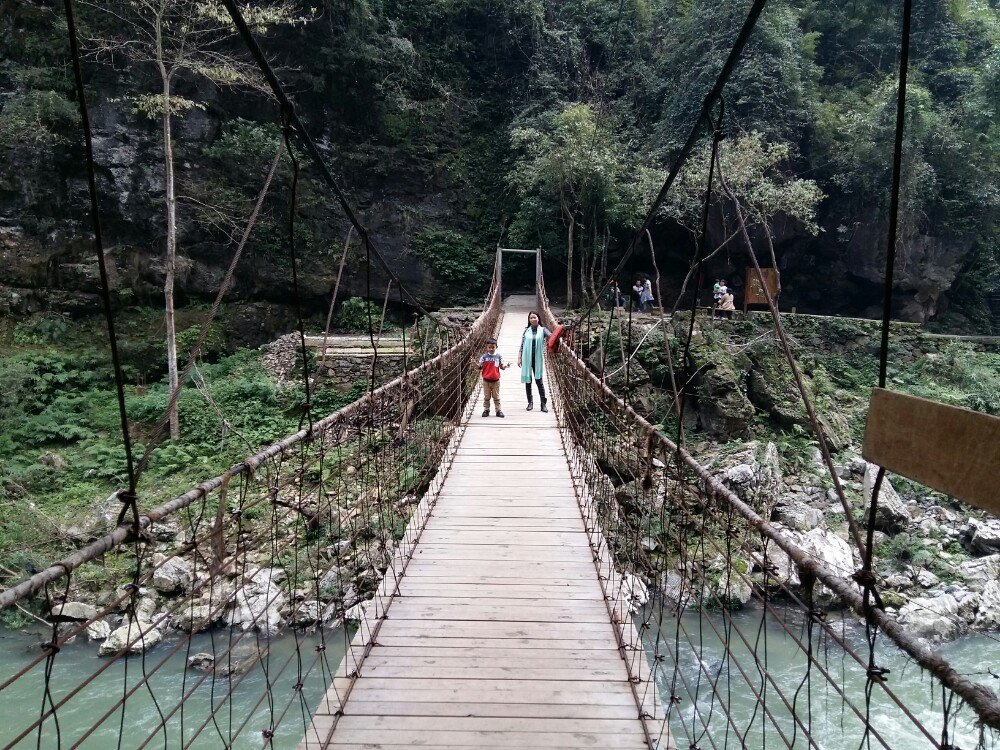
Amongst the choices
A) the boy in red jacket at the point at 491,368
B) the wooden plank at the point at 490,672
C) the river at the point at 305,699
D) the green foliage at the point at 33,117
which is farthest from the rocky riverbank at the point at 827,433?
the green foliage at the point at 33,117

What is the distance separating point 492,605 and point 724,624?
2.65 ft

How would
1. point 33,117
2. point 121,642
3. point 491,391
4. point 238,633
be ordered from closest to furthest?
point 121,642
point 238,633
point 491,391
point 33,117

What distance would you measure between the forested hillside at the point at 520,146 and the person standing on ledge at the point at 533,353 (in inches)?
191

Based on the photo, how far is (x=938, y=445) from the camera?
A: 0.74 m

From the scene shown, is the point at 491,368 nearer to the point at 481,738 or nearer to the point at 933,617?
the point at 481,738

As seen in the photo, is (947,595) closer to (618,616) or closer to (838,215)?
(618,616)

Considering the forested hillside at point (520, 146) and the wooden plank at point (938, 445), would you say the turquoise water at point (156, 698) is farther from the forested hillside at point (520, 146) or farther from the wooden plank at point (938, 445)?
the forested hillside at point (520, 146)

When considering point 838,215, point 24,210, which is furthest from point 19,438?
point 838,215

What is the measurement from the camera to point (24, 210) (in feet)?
28.0

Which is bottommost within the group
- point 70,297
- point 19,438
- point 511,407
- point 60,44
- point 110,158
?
point 19,438

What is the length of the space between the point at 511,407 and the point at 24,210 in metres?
8.11

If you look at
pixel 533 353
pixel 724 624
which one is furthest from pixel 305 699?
pixel 724 624

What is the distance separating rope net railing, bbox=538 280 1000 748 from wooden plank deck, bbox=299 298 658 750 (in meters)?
0.10

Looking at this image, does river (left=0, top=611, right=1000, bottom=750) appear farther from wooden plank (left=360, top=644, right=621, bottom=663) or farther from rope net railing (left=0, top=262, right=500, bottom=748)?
wooden plank (left=360, top=644, right=621, bottom=663)
